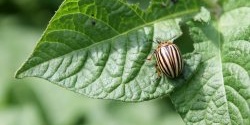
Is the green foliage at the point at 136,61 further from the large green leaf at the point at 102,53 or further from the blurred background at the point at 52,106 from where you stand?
the blurred background at the point at 52,106

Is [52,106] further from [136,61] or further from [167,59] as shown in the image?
[136,61]

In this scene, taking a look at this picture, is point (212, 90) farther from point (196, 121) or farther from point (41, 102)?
point (41, 102)

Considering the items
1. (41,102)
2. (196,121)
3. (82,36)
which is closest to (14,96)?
(41,102)

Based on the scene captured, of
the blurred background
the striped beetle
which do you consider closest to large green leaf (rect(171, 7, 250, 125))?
the striped beetle

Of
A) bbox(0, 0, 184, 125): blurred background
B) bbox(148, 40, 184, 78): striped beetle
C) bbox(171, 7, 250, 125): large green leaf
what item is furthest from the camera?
bbox(0, 0, 184, 125): blurred background

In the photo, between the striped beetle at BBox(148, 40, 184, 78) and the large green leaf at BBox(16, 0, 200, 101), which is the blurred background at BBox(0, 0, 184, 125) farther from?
the large green leaf at BBox(16, 0, 200, 101)

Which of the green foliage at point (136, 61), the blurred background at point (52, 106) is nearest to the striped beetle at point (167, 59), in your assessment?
the green foliage at point (136, 61)
